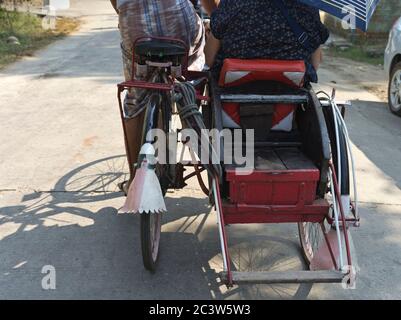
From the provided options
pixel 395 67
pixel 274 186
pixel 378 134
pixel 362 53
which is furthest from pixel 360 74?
pixel 274 186

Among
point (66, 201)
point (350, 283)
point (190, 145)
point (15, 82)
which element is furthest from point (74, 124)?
point (350, 283)

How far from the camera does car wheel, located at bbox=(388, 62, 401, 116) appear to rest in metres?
7.03

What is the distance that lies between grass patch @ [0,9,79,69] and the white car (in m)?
6.41

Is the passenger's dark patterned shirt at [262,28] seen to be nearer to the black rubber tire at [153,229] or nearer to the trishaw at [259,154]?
the trishaw at [259,154]

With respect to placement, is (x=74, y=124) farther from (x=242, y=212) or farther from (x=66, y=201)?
(x=242, y=212)

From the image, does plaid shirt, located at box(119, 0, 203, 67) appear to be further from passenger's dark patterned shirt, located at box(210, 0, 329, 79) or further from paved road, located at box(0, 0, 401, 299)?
paved road, located at box(0, 0, 401, 299)

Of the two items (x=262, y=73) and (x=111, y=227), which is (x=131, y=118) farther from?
(x=262, y=73)

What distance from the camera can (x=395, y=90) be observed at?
282 inches

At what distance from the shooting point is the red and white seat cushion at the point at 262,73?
301 cm

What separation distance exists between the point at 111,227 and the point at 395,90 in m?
5.01

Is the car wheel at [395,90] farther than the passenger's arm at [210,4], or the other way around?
the car wheel at [395,90]

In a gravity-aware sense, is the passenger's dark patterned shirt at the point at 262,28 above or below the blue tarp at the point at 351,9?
below

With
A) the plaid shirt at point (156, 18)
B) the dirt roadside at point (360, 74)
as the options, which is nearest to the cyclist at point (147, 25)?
the plaid shirt at point (156, 18)
